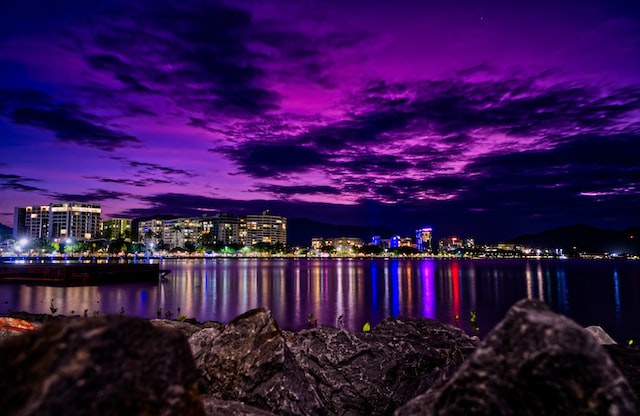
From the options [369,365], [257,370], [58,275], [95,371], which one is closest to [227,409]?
[257,370]

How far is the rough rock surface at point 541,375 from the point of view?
370 cm

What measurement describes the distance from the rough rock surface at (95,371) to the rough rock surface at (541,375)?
2605mm

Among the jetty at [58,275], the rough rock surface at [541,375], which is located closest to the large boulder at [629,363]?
the rough rock surface at [541,375]

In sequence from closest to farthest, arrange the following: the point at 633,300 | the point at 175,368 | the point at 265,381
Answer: the point at 175,368, the point at 265,381, the point at 633,300

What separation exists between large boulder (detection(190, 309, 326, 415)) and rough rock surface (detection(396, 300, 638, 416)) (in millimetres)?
3749

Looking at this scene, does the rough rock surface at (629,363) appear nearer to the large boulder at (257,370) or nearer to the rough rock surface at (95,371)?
the large boulder at (257,370)

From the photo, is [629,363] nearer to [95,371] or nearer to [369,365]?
[369,365]

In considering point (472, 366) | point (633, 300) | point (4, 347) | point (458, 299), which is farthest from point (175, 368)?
point (633, 300)

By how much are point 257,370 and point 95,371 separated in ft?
13.8

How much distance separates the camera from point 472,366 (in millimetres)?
4125

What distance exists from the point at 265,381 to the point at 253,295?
6462 cm

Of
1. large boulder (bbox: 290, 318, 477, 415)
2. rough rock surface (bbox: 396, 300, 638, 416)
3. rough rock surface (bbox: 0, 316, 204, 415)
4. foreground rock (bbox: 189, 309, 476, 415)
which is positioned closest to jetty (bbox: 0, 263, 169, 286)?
foreground rock (bbox: 189, 309, 476, 415)

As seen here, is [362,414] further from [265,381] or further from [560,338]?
[560,338]

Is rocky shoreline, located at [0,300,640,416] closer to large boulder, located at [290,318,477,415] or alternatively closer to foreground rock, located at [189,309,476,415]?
foreground rock, located at [189,309,476,415]
